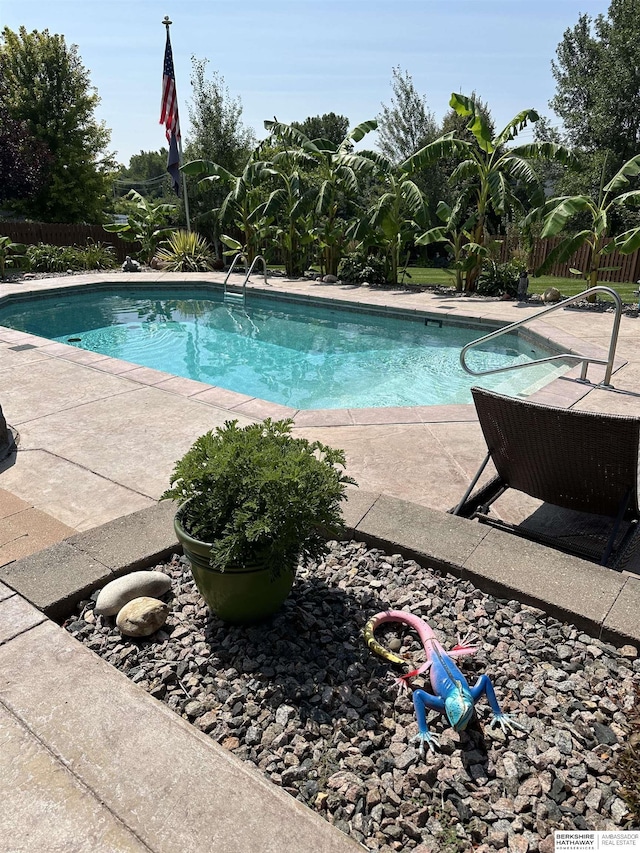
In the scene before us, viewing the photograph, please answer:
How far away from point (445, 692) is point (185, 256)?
638 inches

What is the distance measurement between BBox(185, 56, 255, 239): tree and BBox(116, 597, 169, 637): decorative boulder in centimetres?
1968

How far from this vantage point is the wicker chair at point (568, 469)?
2746 millimetres

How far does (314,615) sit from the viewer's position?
2.58 metres

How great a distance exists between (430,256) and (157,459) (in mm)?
20716

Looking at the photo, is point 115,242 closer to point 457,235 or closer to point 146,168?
point 457,235

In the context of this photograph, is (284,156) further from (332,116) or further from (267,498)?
(332,116)

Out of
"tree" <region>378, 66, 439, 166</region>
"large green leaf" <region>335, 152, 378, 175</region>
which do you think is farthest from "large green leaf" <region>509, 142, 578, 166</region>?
"tree" <region>378, 66, 439, 166</region>

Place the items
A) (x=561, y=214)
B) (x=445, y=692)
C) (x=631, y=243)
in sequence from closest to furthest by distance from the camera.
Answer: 1. (x=445, y=692)
2. (x=631, y=243)
3. (x=561, y=214)

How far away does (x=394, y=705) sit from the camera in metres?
2.11

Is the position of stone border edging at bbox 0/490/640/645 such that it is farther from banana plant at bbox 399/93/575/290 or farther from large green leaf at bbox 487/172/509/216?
banana plant at bbox 399/93/575/290

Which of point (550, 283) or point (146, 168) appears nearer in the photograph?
point (550, 283)

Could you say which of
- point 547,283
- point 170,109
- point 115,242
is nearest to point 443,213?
point 547,283

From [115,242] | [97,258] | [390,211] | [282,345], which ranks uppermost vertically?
[390,211]

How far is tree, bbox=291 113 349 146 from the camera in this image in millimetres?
33469
